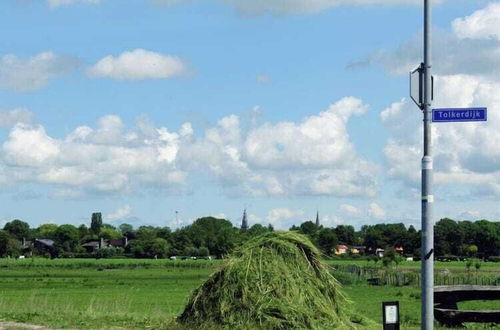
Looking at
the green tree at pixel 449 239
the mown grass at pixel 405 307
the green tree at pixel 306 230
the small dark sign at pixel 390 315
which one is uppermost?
the green tree at pixel 449 239

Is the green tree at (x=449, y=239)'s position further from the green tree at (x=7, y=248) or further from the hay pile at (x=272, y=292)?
the hay pile at (x=272, y=292)

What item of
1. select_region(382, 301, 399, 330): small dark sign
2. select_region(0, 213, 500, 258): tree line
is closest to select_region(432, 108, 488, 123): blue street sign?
select_region(382, 301, 399, 330): small dark sign

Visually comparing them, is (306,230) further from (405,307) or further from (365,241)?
(365,241)

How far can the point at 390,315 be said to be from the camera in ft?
42.0

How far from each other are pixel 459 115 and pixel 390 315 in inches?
139

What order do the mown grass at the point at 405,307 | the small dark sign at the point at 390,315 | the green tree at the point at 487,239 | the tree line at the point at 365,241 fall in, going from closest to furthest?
1. the small dark sign at the point at 390,315
2. the mown grass at the point at 405,307
3. the tree line at the point at 365,241
4. the green tree at the point at 487,239

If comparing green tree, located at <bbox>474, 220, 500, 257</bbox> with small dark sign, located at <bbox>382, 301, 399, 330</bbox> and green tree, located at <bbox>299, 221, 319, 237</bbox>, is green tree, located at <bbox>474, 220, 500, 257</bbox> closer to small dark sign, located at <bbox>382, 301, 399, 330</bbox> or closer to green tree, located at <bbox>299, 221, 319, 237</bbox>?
green tree, located at <bbox>299, 221, 319, 237</bbox>

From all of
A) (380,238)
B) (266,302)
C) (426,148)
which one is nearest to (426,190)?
(426,148)

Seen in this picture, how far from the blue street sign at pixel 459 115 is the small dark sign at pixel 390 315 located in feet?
10.4

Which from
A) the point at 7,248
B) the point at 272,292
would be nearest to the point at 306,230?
the point at 272,292

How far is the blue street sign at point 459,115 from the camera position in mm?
13156

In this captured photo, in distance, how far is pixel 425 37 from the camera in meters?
13.4

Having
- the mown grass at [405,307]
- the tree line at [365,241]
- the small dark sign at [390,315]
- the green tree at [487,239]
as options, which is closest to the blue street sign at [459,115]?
the small dark sign at [390,315]

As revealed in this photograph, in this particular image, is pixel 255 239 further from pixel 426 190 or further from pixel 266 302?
pixel 426 190
